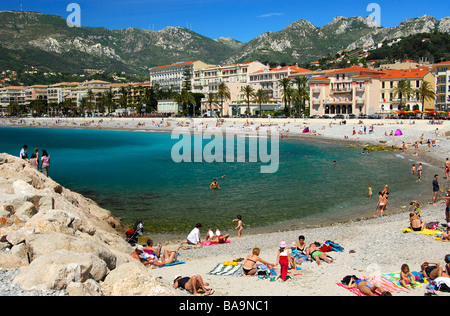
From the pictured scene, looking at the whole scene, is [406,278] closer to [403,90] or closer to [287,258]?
[287,258]

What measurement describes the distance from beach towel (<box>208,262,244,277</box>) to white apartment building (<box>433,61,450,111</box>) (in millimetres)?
70910

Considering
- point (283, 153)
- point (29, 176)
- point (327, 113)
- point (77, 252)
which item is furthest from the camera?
point (327, 113)

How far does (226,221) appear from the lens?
17312mm

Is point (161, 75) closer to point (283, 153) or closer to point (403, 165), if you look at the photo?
point (283, 153)

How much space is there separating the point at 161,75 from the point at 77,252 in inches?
5389

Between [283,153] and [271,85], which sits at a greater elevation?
[271,85]

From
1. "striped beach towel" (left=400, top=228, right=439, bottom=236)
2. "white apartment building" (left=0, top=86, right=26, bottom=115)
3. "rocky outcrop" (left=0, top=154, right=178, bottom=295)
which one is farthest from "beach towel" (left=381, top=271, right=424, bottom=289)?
"white apartment building" (left=0, top=86, right=26, bottom=115)

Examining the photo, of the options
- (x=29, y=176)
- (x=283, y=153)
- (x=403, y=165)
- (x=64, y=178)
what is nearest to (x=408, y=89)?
(x=283, y=153)

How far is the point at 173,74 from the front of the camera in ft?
435

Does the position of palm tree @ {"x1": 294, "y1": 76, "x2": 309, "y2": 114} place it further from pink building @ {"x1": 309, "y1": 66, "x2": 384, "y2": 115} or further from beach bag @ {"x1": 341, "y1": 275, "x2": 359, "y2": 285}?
beach bag @ {"x1": 341, "y1": 275, "x2": 359, "y2": 285}

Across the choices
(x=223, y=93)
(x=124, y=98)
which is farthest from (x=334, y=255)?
(x=124, y=98)

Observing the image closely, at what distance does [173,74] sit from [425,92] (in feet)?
292

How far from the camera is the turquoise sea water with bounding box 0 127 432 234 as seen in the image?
18000 millimetres

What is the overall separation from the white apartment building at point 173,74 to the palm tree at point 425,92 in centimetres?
7041
